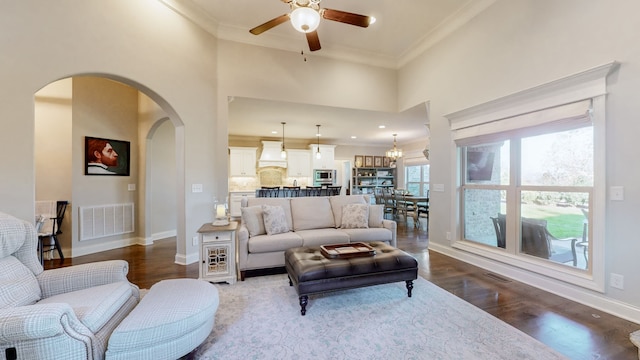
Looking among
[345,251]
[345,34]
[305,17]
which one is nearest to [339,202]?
[345,251]

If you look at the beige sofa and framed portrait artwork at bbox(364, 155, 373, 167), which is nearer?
the beige sofa

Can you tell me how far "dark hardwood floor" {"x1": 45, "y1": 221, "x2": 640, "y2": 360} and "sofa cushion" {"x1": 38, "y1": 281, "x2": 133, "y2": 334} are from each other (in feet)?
4.44

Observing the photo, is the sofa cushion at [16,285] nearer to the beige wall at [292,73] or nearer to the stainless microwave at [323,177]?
the beige wall at [292,73]

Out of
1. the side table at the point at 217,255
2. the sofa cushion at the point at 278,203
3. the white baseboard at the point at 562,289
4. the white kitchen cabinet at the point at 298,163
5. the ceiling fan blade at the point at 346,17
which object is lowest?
the white baseboard at the point at 562,289

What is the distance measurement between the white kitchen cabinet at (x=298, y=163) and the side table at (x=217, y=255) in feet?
18.2

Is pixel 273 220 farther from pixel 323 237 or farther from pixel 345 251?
pixel 345 251

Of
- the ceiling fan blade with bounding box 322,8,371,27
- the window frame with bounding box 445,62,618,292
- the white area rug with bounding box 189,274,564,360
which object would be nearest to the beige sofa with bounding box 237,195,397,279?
the white area rug with bounding box 189,274,564,360

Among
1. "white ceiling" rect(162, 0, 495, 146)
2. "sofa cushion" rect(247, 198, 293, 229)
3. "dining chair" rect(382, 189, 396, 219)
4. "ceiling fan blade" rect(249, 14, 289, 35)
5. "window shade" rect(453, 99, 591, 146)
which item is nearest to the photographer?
"window shade" rect(453, 99, 591, 146)

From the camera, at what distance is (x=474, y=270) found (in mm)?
3465

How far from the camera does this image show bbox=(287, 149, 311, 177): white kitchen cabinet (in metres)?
8.52

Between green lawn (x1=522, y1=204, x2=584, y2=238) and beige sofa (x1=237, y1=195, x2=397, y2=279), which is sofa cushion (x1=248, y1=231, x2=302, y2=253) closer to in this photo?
beige sofa (x1=237, y1=195, x2=397, y2=279)

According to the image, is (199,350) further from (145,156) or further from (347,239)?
(145,156)

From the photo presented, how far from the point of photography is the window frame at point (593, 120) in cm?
241

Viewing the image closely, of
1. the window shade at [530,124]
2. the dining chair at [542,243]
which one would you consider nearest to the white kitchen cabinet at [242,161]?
the window shade at [530,124]
